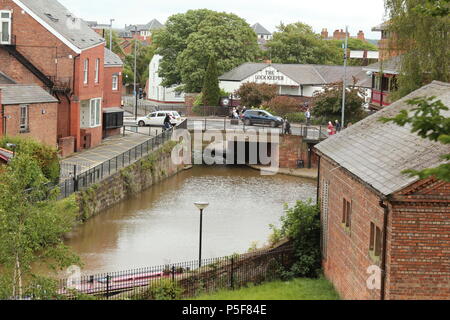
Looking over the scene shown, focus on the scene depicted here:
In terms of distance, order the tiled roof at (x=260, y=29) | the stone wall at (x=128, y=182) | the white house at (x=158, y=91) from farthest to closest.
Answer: the tiled roof at (x=260, y=29) → the white house at (x=158, y=91) → the stone wall at (x=128, y=182)

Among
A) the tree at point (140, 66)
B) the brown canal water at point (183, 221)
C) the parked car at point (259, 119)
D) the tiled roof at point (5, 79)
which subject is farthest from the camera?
the tree at point (140, 66)

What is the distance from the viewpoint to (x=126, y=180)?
135ft

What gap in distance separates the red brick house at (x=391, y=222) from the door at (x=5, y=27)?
28257 mm

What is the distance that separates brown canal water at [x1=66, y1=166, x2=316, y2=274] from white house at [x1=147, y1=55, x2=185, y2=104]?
143ft

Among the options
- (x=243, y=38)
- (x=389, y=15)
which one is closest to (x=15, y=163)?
(x=389, y=15)

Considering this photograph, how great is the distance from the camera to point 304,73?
77.0 m

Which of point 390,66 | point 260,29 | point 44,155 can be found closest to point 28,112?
point 44,155

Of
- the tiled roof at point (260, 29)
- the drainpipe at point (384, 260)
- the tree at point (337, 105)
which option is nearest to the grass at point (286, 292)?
the drainpipe at point (384, 260)

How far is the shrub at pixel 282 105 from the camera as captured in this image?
6494cm

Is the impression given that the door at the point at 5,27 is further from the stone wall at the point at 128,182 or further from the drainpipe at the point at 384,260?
A: the drainpipe at the point at 384,260

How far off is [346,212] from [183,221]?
15.6 metres

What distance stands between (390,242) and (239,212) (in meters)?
22.1
